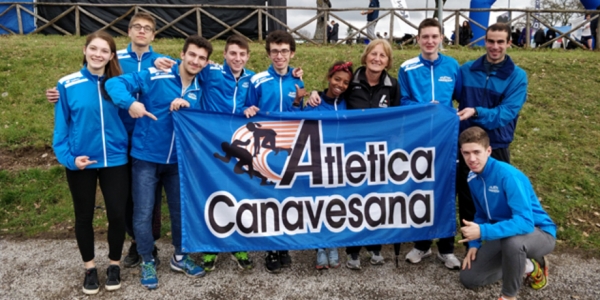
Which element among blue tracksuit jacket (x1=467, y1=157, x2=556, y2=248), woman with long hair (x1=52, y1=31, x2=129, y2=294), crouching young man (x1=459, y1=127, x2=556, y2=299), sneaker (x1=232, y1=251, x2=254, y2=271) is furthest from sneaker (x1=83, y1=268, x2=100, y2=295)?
blue tracksuit jacket (x1=467, y1=157, x2=556, y2=248)

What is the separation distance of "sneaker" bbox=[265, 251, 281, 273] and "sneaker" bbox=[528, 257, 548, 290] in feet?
7.05

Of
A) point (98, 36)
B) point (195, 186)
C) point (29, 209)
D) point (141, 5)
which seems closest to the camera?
point (98, 36)

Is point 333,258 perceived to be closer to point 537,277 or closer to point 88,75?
point 537,277

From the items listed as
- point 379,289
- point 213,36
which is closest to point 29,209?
point 379,289

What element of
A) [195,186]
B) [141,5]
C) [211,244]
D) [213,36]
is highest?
[141,5]

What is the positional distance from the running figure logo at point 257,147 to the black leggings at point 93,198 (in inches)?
32.4

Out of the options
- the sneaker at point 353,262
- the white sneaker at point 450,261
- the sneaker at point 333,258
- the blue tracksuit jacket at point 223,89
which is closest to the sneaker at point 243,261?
the sneaker at point 333,258

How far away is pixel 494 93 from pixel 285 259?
244cm

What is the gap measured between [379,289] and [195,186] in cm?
181

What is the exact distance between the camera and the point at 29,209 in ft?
17.8

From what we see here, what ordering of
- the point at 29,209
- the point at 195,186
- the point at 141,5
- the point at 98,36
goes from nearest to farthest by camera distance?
the point at 98,36 < the point at 195,186 < the point at 29,209 < the point at 141,5

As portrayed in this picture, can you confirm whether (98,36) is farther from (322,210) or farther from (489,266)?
(489,266)

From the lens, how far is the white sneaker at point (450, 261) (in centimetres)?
409

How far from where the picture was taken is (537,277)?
3709mm
